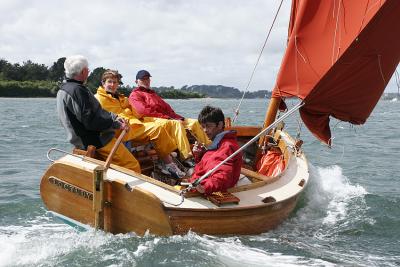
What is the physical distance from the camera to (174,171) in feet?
22.0

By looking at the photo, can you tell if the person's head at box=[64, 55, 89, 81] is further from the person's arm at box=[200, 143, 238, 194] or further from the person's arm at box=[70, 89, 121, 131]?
the person's arm at box=[200, 143, 238, 194]

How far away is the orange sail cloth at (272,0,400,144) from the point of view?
6102 mm

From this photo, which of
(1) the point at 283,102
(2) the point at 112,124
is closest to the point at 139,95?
(2) the point at 112,124

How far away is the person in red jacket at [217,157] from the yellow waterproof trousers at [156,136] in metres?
1.40

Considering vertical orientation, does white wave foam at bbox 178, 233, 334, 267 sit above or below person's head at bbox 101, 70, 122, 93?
below

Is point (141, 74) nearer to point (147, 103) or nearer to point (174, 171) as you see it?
point (147, 103)

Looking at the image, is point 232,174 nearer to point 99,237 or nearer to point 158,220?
point 158,220

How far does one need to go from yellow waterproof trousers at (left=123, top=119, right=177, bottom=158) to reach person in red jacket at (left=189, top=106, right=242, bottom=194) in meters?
1.40

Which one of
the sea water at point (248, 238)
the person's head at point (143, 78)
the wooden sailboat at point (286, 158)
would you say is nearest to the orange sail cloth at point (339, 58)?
the wooden sailboat at point (286, 158)

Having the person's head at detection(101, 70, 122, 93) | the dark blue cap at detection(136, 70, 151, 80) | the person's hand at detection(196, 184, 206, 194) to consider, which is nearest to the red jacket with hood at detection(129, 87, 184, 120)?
the dark blue cap at detection(136, 70, 151, 80)

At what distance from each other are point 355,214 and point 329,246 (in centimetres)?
179

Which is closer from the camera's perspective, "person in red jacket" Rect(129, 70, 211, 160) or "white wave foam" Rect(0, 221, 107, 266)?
"white wave foam" Rect(0, 221, 107, 266)

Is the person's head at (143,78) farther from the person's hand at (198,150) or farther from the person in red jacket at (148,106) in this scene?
the person's hand at (198,150)

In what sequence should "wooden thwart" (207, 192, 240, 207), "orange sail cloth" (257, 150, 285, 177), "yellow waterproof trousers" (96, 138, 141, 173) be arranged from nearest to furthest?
1. "wooden thwart" (207, 192, 240, 207)
2. "yellow waterproof trousers" (96, 138, 141, 173)
3. "orange sail cloth" (257, 150, 285, 177)
